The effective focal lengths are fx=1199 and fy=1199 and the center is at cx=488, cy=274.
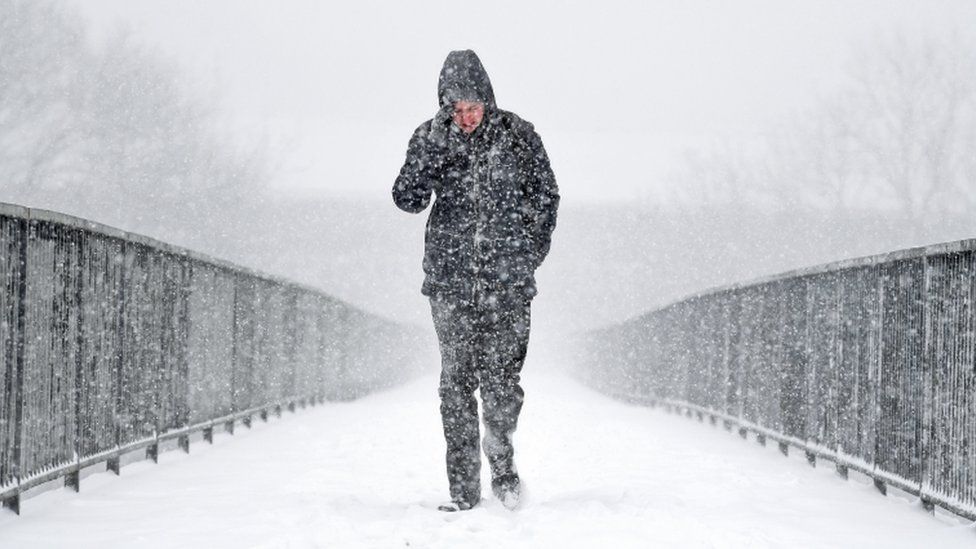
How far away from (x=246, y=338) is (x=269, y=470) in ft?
10.4

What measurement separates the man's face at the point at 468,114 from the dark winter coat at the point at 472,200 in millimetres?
22

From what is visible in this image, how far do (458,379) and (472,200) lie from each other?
759mm

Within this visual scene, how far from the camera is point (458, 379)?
5078 mm


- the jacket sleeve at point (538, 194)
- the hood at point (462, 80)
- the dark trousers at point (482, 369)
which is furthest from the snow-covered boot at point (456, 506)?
the hood at point (462, 80)

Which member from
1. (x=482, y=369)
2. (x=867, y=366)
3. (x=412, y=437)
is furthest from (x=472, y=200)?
(x=412, y=437)

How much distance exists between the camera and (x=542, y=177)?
5141mm

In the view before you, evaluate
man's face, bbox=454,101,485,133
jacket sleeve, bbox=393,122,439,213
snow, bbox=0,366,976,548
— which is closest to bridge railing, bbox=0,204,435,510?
snow, bbox=0,366,976,548

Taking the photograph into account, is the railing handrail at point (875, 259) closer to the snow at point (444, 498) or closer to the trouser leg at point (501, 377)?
the snow at point (444, 498)

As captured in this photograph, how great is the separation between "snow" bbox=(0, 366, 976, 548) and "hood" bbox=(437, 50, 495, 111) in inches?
66.9

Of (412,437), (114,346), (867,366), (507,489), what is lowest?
(412,437)

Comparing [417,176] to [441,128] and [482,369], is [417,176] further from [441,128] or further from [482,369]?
[482,369]

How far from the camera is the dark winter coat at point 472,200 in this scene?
503cm

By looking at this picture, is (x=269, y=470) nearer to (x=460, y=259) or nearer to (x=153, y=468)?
(x=153, y=468)

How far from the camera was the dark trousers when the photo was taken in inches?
199
